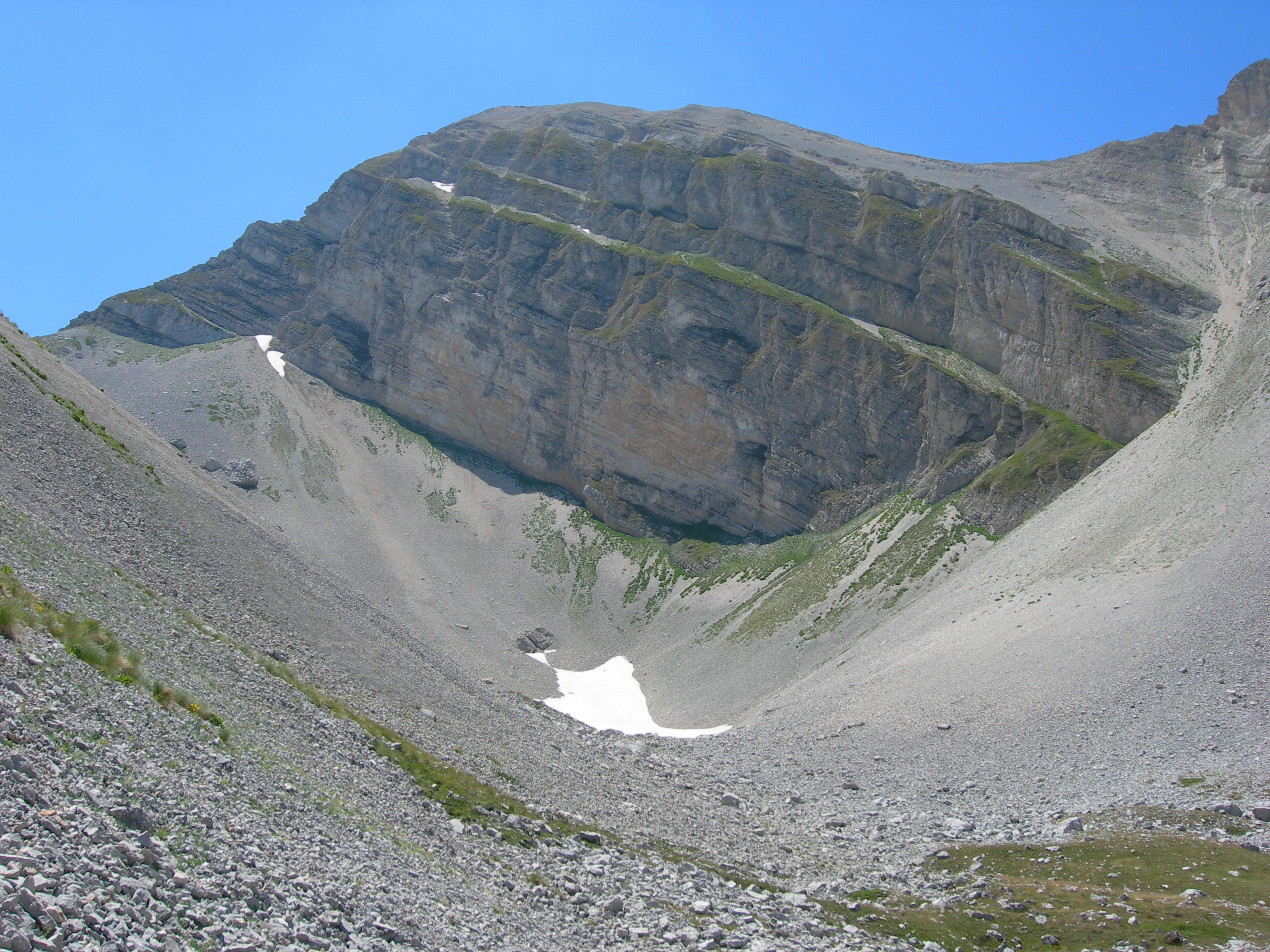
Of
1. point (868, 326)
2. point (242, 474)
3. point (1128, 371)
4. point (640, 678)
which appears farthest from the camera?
point (868, 326)

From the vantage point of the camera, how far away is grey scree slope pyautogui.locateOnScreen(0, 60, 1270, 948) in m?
15.5

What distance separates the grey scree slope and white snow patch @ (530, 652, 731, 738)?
1.95 m

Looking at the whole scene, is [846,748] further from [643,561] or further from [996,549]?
[643,561]

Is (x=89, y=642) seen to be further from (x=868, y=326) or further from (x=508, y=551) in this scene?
(x=868, y=326)

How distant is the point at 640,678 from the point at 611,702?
17.3ft

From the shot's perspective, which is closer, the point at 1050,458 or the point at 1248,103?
the point at 1050,458

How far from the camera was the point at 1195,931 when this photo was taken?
18750 millimetres

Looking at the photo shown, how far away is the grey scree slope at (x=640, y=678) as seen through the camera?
50.9 ft

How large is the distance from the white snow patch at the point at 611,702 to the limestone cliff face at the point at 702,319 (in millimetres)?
24123

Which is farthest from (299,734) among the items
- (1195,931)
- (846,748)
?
(846,748)

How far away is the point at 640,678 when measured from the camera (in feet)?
240

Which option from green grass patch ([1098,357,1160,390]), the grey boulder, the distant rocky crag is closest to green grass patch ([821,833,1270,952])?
the distant rocky crag

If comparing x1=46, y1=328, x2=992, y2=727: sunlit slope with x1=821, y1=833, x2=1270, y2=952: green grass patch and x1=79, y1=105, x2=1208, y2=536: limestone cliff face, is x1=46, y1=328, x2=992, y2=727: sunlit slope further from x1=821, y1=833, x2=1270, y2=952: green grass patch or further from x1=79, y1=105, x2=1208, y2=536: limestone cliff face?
x1=821, y1=833, x2=1270, y2=952: green grass patch

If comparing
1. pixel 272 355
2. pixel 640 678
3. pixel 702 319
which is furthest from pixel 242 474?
pixel 702 319
